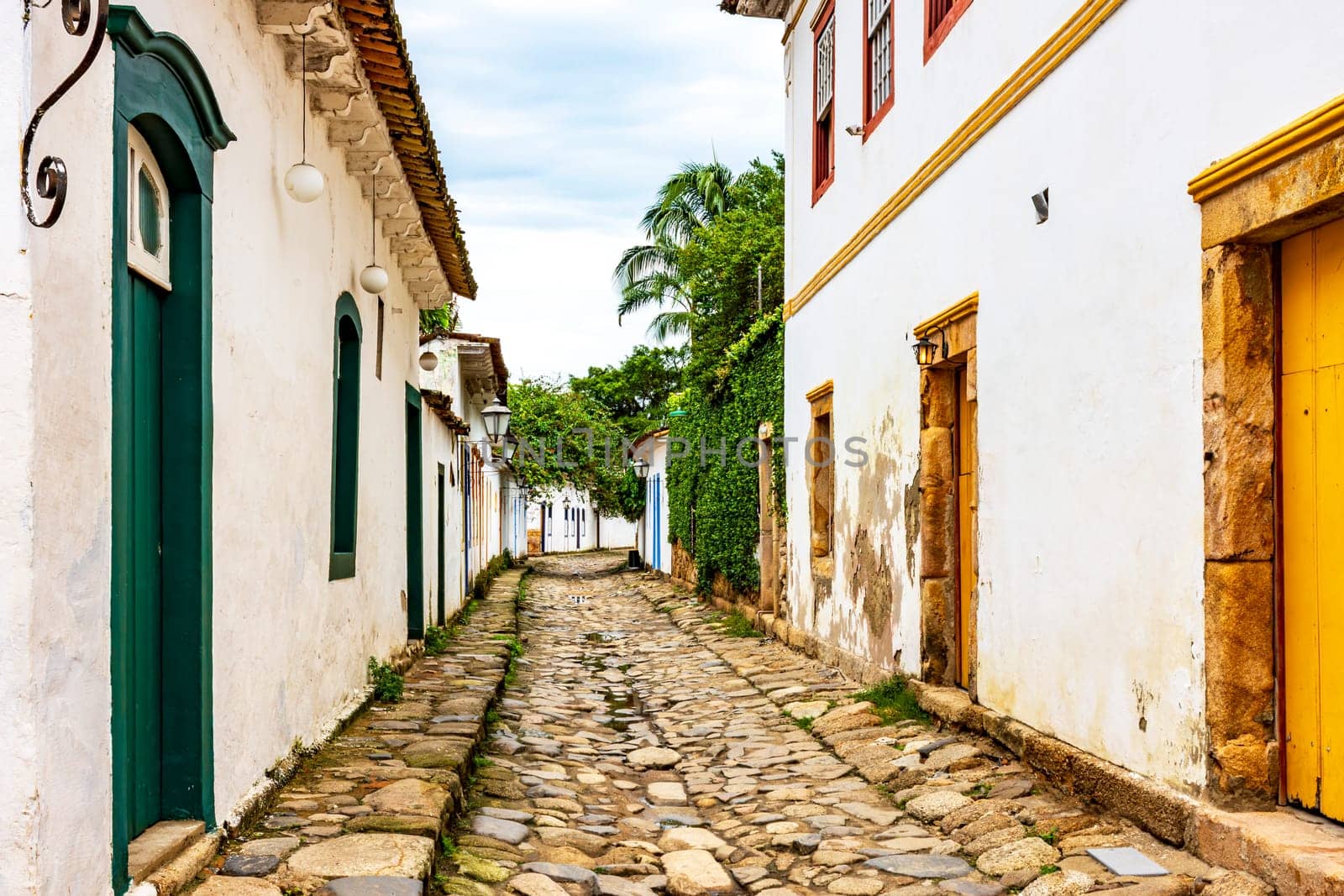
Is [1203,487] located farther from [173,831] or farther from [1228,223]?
[173,831]

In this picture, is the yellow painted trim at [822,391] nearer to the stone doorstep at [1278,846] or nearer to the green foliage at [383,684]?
the green foliage at [383,684]

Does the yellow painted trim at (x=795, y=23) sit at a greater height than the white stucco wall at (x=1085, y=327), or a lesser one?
greater

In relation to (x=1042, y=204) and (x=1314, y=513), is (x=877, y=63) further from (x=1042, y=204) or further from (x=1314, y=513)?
(x=1314, y=513)

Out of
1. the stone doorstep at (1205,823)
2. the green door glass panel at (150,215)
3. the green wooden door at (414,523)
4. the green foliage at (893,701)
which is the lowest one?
the green foliage at (893,701)

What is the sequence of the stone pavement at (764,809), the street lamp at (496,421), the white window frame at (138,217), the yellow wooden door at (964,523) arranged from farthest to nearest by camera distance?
the street lamp at (496,421)
the yellow wooden door at (964,523)
the stone pavement at (764,809)
the white window frame at (138,217)

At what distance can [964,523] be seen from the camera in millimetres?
7355

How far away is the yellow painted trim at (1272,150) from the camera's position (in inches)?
138

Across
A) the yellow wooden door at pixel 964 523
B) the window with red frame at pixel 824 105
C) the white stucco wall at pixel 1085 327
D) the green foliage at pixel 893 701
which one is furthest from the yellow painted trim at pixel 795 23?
the green foliage at pixel 893 701

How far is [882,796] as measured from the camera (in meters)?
6.05

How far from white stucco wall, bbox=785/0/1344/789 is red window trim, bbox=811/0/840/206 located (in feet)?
6.27

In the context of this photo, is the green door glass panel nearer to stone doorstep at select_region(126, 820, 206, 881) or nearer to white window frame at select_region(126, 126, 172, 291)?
white window frame at select_region(126, 126, 172, 291)

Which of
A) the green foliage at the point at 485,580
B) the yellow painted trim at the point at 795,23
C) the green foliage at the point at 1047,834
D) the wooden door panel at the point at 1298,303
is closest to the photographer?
the wooden door panel at the point at 1298,303

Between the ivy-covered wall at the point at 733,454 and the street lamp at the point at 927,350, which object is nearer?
the street lamp at the point at 927,350

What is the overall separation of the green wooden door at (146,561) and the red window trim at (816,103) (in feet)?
24.6
